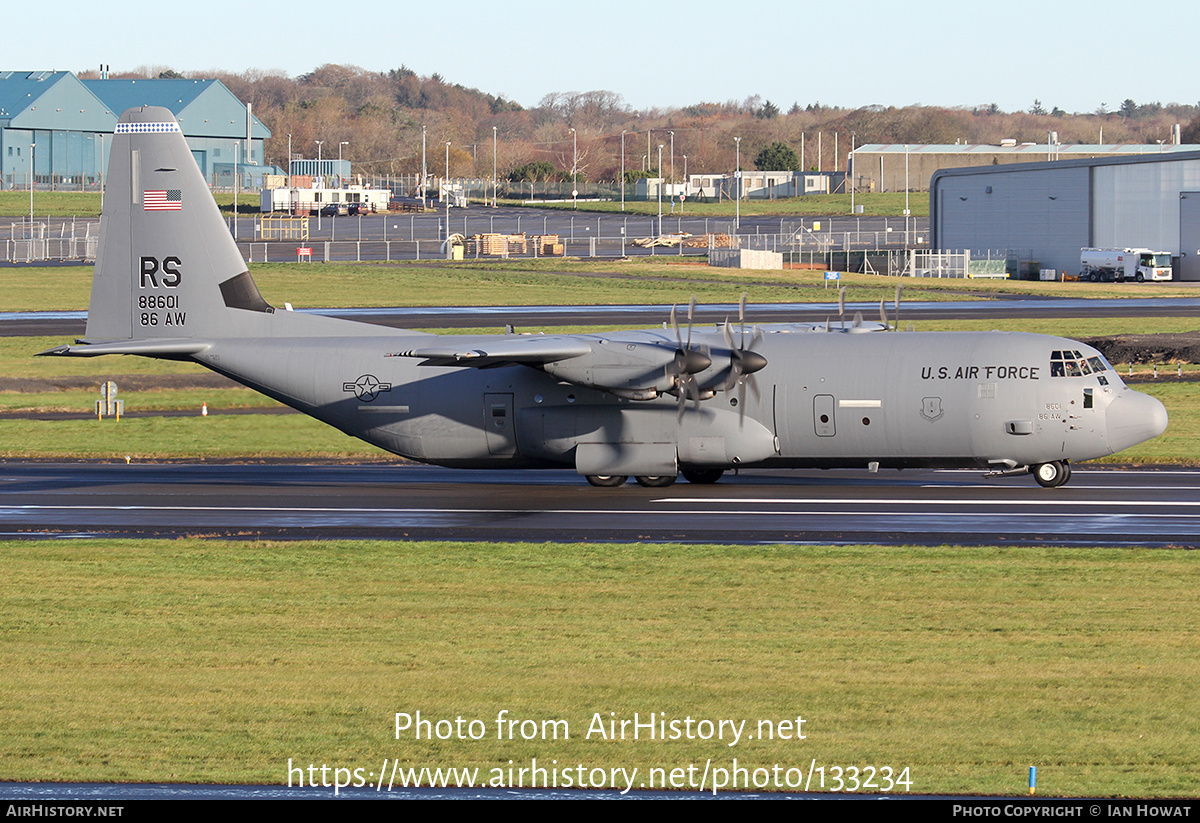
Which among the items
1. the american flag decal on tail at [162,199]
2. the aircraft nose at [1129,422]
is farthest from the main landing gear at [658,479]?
the american flag decal on tail at [162,199]

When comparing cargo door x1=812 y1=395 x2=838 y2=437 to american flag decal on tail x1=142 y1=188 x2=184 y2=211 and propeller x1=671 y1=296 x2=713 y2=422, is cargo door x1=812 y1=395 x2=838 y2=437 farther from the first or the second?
american flag decal on tail x1=142 y1=188 x2=184 y2=211

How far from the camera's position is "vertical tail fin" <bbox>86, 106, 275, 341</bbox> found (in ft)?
113

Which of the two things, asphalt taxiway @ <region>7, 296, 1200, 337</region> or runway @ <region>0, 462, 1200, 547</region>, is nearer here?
runway @ <region>0, 462, 1200, 547</region>

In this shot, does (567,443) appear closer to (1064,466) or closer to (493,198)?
(1064,466)

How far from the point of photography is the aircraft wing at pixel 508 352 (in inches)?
1148

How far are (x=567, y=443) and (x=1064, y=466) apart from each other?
11.6 meters

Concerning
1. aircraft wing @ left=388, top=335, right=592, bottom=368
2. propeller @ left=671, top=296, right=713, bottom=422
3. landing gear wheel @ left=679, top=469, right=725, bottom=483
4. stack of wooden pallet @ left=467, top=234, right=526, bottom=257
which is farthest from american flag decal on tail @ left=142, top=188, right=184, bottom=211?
stack of wooden pallet @ left=467, top=234, right=526, bottom=257

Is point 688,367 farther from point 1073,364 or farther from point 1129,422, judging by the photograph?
point 1129,422

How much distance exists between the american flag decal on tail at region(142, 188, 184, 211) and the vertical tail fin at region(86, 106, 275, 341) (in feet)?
0.08

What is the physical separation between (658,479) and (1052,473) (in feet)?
30.6

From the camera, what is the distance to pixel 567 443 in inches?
1272

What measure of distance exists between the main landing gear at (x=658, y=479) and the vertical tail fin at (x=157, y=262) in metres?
9.59

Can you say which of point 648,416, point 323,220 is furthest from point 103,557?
point 323,220

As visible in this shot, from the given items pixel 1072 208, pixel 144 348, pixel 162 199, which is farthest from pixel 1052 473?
pixel 1072 208
